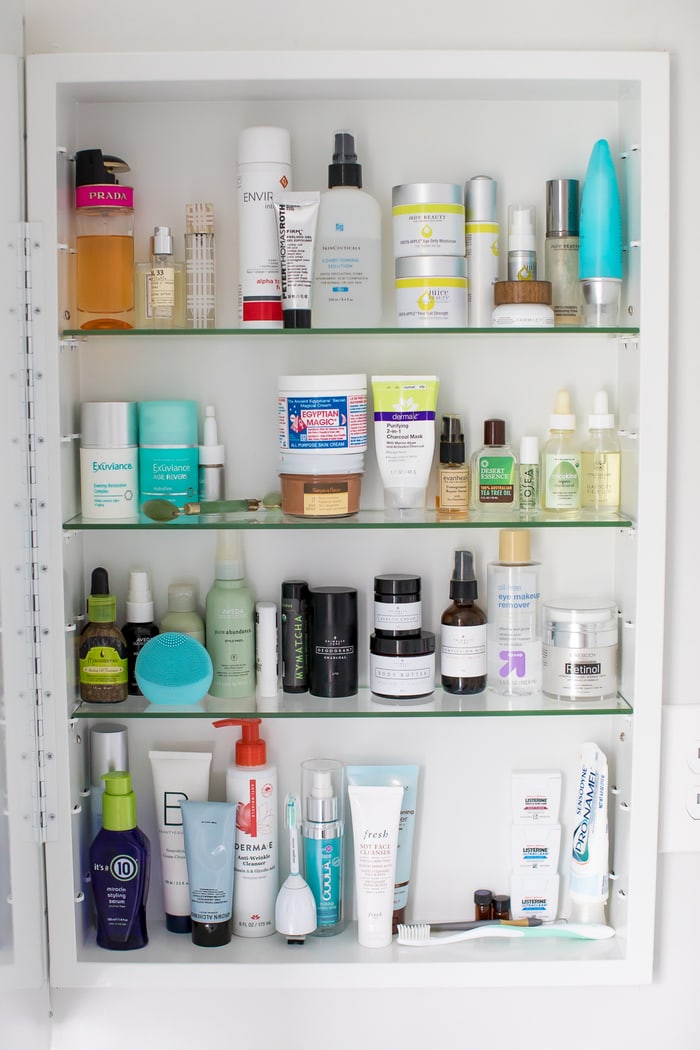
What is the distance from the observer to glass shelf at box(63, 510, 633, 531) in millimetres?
1295

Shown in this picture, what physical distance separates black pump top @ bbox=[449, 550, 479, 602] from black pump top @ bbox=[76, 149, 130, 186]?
581mm

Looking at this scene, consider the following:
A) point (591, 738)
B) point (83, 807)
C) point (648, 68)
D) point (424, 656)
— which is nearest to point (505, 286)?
point (648, 68)

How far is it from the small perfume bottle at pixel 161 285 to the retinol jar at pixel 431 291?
0.85 feet

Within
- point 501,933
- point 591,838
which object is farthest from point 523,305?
point 501,933

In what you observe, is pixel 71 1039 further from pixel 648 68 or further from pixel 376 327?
pixel 648 68

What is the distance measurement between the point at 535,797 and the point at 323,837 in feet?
0.88

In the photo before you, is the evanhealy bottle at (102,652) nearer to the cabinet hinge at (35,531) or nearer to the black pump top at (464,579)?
the cabinet hinge at (35,531)

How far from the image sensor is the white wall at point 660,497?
131 cm

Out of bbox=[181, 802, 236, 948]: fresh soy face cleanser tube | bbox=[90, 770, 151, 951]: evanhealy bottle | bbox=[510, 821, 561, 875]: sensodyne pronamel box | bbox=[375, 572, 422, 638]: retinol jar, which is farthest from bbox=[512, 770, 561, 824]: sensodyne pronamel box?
→ bbox=[90, 770, 151, 951]: evanhealy bottle

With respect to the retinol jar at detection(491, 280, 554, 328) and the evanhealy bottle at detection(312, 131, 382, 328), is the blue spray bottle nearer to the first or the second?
the retinol jar at detection(491, 280, 554, 328)

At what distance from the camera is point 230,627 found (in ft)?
4.47

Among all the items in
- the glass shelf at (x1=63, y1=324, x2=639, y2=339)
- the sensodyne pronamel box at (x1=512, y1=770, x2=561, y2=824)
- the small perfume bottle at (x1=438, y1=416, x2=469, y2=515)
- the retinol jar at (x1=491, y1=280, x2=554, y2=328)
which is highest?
the retinol jar at (x1=491, y1=280, x2=554, y2=328)

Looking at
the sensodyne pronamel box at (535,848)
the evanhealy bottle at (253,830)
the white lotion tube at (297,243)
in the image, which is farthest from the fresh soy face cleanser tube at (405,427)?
the sensodyne pronamel box at (535,848)

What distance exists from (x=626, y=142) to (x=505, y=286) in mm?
231
